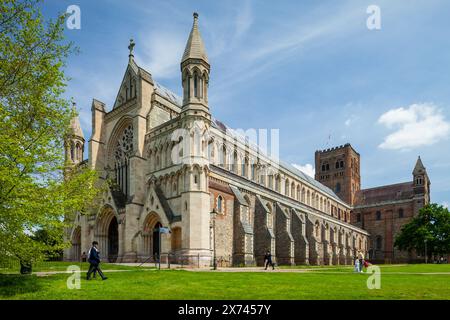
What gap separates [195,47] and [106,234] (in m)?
19.9

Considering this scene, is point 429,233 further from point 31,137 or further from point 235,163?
point 31,137

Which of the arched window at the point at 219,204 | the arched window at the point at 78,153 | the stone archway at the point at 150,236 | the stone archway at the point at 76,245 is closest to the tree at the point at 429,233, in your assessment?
the arched window at the point at 219,204

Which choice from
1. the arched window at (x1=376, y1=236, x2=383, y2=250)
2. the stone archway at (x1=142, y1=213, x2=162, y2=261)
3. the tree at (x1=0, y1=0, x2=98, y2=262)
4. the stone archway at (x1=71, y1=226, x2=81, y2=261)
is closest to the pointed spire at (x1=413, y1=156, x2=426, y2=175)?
the arched window at (x1=376, y1=236, x2=383, y2=250)

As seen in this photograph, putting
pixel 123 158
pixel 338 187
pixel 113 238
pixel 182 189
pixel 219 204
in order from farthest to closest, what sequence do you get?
pixel 338 187
pixel 123 158
pixel 113 238
pixel 219 204
pixel 182 189

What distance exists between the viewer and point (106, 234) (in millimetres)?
38875

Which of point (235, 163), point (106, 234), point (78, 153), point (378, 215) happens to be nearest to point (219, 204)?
point (235, 163)

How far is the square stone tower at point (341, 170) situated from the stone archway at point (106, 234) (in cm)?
5845

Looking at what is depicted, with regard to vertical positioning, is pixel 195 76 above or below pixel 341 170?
above

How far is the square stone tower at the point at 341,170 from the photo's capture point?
84750 millimetres

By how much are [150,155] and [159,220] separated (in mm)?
6981

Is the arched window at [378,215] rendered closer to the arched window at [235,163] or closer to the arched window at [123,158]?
the arched window at [235,163]

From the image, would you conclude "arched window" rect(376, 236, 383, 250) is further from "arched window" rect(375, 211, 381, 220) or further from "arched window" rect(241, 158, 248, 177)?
Result: "arched window" rect(241, 158, 248, 177)
